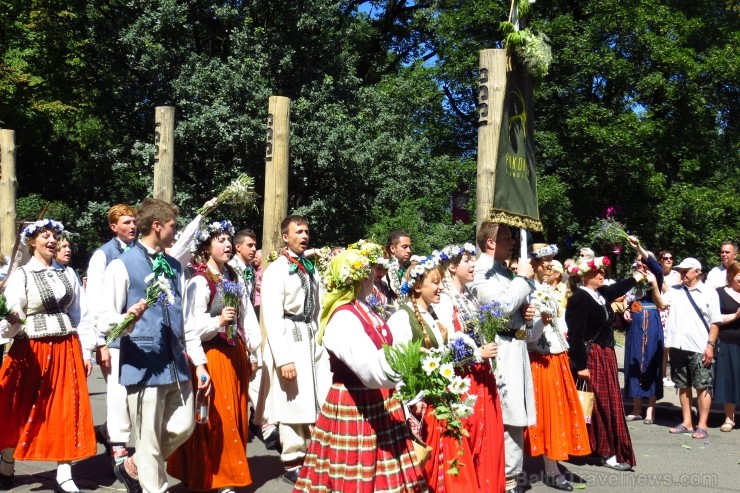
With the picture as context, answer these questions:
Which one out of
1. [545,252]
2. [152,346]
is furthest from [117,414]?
[545,252]

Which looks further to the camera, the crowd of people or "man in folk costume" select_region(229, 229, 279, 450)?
"man in folk costume" select_region(229, 229, 279, 450)

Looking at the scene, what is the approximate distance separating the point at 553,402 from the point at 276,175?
391 centimetres

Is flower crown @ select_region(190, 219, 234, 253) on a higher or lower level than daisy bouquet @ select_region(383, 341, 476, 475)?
higher

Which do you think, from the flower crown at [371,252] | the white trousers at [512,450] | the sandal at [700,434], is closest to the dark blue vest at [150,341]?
the flower crown at [371,252]

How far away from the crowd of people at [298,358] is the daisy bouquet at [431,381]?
0.05 metres

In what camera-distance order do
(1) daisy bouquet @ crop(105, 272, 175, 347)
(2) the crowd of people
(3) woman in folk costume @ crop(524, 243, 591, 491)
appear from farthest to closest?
(3) woman in folk costume @ crop(524, 243, 591, 491) → (1) daisy bouquet @ crop(105, 272, 175, 347) → (2) the crowd of people

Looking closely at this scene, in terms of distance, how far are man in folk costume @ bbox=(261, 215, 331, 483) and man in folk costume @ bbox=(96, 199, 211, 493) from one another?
90 centimetres

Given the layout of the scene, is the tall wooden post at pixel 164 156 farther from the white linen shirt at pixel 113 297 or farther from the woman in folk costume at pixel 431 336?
the woman in folk costume at pixel 431 336

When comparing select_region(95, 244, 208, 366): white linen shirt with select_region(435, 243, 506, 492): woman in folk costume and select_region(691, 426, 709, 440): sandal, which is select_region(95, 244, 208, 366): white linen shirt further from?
select_region(691, 426, 709, 440): sandal

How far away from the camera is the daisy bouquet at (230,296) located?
6.77 meters

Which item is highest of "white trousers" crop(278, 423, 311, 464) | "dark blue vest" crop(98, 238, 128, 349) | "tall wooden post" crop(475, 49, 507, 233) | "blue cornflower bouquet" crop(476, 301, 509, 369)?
"tall wooden post" crop(475, 49, 507, 233)

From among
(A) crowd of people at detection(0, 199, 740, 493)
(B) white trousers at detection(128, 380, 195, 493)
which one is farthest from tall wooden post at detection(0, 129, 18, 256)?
(B) white trousers at detection(128, 380, 195, 493)

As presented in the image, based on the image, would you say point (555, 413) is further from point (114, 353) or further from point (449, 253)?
point (114, 353)

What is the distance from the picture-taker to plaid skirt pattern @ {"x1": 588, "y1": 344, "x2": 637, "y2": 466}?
8.12 m
